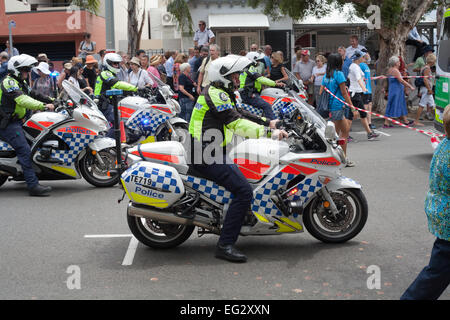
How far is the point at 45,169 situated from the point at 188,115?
6.38 metres

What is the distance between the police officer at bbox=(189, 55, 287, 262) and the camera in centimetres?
588

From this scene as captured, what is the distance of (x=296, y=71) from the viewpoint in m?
18.2

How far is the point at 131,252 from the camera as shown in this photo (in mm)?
6340

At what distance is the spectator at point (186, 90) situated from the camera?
15047 millimetres

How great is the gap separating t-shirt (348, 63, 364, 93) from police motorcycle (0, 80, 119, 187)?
19.5ft

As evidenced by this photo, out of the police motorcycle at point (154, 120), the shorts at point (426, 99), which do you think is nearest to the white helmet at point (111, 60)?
the police motorcycle at point (154, 120)

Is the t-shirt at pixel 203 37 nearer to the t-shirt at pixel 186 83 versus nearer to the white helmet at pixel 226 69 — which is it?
the t-shirt at pixel 186 83

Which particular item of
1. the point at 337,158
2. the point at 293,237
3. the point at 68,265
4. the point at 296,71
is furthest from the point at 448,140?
the point at 296,71

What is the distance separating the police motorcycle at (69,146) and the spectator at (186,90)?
568 cm

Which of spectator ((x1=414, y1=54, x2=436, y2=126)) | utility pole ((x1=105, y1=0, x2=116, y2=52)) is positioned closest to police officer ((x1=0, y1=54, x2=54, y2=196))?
spectator ((x1=414, y1=54, x2=436, y2=126))

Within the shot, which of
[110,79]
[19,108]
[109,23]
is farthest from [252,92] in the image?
[109,23]

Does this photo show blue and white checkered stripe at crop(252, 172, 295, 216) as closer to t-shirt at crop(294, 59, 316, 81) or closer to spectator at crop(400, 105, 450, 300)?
spectator at crop(400, 105, 450, 300)

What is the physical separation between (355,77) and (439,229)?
969cm

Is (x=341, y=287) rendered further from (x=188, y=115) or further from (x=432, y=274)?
(x=188, y=115)
